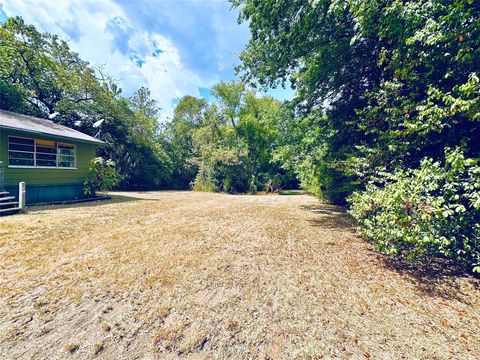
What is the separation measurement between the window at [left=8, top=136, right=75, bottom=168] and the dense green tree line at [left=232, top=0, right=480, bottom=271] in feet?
31.5

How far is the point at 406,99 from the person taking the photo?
3.86 m

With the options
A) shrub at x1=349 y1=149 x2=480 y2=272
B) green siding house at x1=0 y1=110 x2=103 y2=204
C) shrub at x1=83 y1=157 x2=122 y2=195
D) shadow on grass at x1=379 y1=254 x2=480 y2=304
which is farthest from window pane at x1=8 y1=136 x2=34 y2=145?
shadow on grass at x1=379 y1=254 x2=480 y2=304

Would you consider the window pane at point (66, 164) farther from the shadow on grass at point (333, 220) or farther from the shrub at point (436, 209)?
the shrub at point (436, 209)

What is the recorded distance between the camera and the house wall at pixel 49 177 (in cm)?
789

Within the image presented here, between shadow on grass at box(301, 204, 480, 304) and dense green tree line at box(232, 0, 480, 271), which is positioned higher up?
dense green tree line at box(232, 0, 480, 271)

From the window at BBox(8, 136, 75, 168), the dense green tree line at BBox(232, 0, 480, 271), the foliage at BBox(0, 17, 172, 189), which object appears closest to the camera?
the dense green tree line at BBox(232, 0, 480, 271)

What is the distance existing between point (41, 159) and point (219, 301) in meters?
10.8

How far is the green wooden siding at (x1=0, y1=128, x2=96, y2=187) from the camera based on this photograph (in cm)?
783

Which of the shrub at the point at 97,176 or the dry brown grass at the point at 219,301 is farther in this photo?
the shrub at the point at 97,176

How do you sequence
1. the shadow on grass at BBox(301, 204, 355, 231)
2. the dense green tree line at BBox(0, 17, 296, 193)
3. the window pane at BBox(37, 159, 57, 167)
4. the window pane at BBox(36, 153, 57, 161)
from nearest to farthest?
the shadow on grass at BBox(301, 204, 355, 231)
the window pane at BBox(36, 153, 57, 161)
the window pane at BBox(37, 159, 57, 167)
the dense green tree line at BBox(0, 17, 296, 193)

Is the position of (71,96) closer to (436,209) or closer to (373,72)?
(373,72)

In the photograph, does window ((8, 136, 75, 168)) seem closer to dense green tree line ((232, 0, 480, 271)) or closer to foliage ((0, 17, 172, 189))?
foliage ((0, 17, 172, 189))

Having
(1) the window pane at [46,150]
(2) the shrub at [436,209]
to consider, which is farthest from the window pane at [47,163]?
(2) the shrub at [436,209]

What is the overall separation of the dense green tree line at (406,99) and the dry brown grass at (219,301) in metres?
0.83
